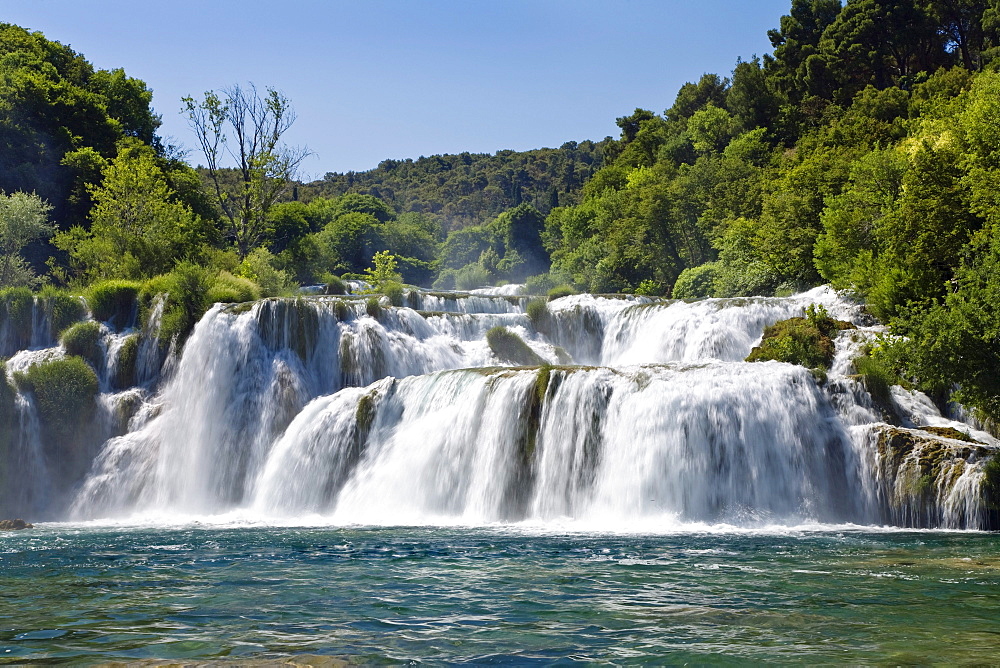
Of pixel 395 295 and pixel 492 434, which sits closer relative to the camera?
pixel 492 434

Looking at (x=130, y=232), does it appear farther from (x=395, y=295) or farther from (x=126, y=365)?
(x=395, y=295)

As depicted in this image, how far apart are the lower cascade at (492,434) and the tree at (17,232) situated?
457 inches

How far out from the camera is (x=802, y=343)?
24.6 meters

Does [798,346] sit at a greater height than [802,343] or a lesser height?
lesser

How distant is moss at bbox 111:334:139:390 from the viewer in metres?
27.7

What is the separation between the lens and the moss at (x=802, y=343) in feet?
79.3

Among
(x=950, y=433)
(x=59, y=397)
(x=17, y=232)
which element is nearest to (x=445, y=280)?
(x=17, y=232)

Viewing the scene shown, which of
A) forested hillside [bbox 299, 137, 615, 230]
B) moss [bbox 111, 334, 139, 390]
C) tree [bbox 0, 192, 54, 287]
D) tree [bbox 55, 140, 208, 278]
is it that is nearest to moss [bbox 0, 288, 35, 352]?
moss [bbox 111, 334, 139, 390]

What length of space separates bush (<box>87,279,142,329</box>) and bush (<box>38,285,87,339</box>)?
39 cm

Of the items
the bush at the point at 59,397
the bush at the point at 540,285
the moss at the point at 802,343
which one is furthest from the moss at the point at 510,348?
the bush at the point at 540,285

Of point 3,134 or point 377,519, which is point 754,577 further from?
point 3,134

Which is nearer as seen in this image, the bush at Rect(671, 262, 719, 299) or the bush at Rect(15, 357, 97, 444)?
the bush at Rect(15, 357, 97, 444)

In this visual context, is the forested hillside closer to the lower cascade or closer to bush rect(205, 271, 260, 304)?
bush rect(205, 271, 260, 304)

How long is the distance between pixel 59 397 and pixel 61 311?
4052 millimetres
